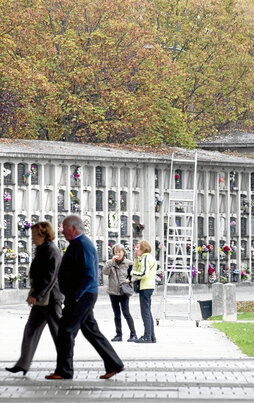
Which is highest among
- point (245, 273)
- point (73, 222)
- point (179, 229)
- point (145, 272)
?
point (73, 222)

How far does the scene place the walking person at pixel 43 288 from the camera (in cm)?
1730

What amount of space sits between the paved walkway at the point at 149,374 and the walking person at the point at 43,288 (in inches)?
20.9

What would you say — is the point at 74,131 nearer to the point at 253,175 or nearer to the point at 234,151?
the point at 234,151

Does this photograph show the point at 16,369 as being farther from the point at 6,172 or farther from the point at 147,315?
the point at 6,172

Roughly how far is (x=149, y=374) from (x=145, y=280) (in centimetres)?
616

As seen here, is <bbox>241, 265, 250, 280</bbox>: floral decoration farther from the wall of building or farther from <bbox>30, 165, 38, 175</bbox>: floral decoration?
<bbox>30, 165, 38, 175</bbox>: floral decoration

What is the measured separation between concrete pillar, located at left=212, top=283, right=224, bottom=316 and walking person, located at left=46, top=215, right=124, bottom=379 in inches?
526

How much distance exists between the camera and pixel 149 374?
679 inches

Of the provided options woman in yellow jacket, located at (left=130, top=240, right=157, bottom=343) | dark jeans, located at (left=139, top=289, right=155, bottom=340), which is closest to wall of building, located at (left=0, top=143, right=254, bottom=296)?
woman in yellow jacket, located at (left=130, top=240, right=157, bottom=343)

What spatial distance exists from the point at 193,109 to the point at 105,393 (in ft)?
151

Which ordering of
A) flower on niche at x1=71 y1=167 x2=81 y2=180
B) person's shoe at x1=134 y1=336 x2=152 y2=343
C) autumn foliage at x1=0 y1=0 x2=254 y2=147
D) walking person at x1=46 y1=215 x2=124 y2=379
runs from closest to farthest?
1. walking person at x1=46 y1=215 x2=124 y2=379
2. person's shoe at x1=134 y1=336 x2=152 y2=343
3. flower on niche at x1=71 y1=167 x2=81 y2=180
4. autumn foliage at x1=0 y1=0 x2=254 y2=147

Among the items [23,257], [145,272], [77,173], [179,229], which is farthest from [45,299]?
[77,173]

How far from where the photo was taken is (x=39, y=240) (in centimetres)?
1739

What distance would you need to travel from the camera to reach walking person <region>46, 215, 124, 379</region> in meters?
16.6
